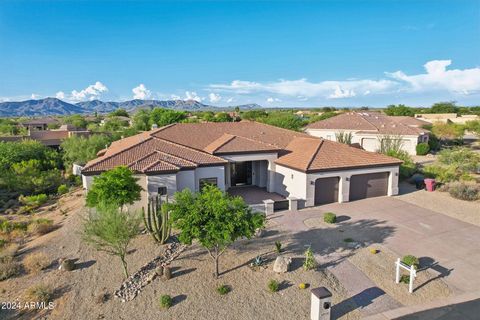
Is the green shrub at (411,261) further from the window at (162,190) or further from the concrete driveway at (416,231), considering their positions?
the window at (162,190)

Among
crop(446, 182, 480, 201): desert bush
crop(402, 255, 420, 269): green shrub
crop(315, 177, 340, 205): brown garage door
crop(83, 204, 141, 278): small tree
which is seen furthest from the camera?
crop(446, 182, 480, 201): desert bush

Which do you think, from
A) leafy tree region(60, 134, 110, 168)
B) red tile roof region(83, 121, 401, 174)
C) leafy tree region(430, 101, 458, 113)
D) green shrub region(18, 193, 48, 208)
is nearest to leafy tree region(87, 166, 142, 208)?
red tile roof region(83, 121, 401, 174)

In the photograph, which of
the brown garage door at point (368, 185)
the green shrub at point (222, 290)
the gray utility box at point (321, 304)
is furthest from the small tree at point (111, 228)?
the brown garage door at point (368, 185)

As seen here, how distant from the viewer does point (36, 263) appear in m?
17.3

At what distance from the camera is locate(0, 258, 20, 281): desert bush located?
16.5 metres

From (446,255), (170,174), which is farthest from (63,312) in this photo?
(446,255)

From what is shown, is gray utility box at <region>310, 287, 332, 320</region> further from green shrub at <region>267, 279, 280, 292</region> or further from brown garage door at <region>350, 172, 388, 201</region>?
brown garage door at <region>350, 172, 388, 201</region>

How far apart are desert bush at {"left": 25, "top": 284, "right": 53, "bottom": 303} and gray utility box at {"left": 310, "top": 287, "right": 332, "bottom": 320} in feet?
39.7

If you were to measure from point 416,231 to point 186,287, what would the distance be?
1549 cm

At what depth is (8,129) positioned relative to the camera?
296 feet

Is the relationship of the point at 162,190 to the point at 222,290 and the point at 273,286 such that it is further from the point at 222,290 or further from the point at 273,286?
the point at 273,286

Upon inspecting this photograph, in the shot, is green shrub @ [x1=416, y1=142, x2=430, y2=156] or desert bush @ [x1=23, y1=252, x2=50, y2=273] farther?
green shrub @ [x1=416, y1=142, x2=430, y2=156]

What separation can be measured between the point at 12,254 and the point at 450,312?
23.7m

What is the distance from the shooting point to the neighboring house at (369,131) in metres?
52.0
